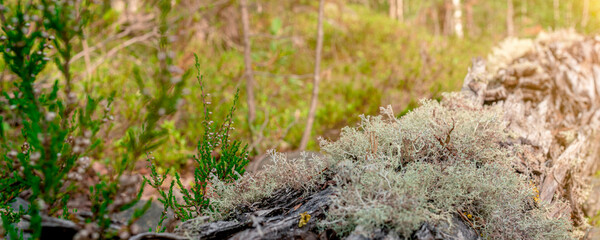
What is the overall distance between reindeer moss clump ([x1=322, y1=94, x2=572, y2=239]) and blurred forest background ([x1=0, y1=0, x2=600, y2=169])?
206 cm

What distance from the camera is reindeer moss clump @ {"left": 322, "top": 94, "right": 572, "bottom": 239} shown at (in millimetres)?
1812

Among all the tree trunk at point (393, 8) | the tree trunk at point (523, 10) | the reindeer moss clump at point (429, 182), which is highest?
the tree trunk at point (393, 8)

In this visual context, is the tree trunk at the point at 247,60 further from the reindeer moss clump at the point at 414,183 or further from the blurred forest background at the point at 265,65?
the reindeer moss clump at the point at 414,183

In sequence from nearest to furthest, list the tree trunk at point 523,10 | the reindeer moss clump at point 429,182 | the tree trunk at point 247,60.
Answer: the reindeer moss clump at point 429,182 < the tree trunk at point 247,60 < the tree trunk at point 523,10

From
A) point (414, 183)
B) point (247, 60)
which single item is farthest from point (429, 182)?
point (247, 60)

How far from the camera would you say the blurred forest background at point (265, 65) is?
6.41 m

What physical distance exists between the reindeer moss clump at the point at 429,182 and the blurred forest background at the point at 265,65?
206 cm

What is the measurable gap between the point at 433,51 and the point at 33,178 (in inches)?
461

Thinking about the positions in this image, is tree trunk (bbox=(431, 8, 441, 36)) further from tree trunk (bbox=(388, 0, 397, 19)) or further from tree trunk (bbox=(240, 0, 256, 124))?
tree trunk (bbox=(240, 0, 256, 124))

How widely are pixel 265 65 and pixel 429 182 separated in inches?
206

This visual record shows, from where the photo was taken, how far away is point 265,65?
274 inches

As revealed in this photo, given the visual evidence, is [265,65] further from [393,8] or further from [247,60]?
[393,8]

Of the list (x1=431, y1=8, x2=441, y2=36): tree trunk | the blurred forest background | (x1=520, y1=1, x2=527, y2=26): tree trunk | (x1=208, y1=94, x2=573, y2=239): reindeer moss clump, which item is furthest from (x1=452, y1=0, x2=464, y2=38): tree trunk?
(x1=520, y1=1, x2=527, y2=26): tree trunk

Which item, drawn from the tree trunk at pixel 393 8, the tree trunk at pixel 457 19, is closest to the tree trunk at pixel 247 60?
the tree trunk at pixel 457 19
